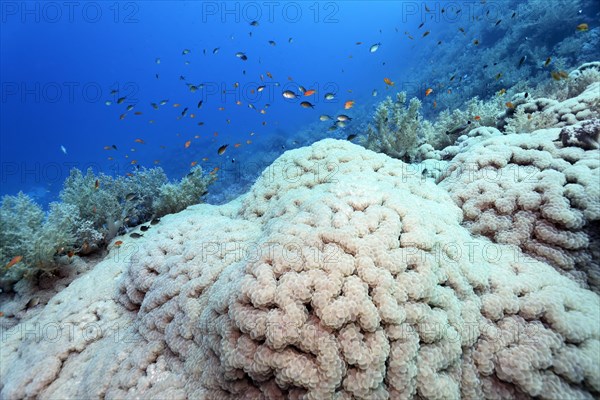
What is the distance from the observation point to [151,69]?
135m

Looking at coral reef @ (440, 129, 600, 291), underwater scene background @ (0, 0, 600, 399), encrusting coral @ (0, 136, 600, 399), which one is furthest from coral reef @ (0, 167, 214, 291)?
coral reef @ (440, 129, 600, 291)

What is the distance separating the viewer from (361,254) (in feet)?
8.89

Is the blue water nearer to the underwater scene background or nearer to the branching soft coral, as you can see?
the branching soft coral

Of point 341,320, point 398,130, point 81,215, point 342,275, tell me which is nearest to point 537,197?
point 342,275

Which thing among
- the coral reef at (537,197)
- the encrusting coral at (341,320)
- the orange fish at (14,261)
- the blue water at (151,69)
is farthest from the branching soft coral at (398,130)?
the blue water at (151,69)

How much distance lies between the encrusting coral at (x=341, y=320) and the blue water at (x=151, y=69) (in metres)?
43.4

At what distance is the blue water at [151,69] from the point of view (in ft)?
245

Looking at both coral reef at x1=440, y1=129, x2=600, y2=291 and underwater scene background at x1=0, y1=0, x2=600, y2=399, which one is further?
coral reef at x1=440, y1=129, x2=600, y2=291

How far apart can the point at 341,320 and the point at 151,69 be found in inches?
6329

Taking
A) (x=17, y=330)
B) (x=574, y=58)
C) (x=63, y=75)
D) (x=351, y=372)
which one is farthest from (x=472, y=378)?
(x=63, y=75)

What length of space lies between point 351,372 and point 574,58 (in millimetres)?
18482

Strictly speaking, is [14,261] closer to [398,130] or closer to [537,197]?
[537,197]

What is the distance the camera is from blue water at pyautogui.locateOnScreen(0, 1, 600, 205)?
245 feet

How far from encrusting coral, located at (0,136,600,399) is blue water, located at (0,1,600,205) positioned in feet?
142
